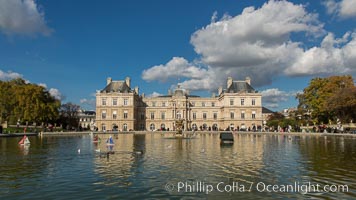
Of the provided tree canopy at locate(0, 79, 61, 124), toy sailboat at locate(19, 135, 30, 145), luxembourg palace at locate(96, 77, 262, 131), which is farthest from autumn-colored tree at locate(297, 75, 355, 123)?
tree canopy at locate(0, 79, 61, 124)

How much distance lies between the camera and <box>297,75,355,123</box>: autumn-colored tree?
2423 inches

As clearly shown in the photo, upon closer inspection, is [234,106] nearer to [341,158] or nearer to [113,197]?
[341,158]

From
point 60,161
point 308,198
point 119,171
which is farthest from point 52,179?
point 308,198

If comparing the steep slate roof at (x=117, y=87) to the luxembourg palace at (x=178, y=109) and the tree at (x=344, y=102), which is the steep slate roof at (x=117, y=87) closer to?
the luxembourg palace at (x=178, y=109)

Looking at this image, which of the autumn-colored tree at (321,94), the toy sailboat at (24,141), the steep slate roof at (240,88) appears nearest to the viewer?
the toy sailboat at (24,141)

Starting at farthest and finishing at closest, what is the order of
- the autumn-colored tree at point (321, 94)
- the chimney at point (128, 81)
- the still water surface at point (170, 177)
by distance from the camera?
the chimney at point (128, 81), the autumn-colored tree at point (321, 94), the still water surface at point (170, 177)

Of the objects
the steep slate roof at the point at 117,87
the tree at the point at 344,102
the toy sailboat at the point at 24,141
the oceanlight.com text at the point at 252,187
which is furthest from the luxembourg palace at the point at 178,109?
the oceanlight.com text at the point at 252,187

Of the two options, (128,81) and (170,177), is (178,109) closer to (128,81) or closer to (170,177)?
(128,81)

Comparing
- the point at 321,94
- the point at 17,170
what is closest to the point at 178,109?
the point at 321,94

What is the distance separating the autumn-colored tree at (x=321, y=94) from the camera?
2423 inches

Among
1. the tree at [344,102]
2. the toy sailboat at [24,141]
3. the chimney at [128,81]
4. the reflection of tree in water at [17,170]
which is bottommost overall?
the reflection of tree in water at [17,170]

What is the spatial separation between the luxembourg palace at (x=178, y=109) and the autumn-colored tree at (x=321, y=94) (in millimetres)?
16624

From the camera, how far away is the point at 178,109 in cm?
9019

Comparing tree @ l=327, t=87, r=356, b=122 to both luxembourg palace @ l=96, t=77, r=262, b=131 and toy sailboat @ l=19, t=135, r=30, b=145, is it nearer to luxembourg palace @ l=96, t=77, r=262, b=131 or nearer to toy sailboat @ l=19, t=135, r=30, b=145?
luxembourg palace @ l=96, t=77, r=262, b=131
